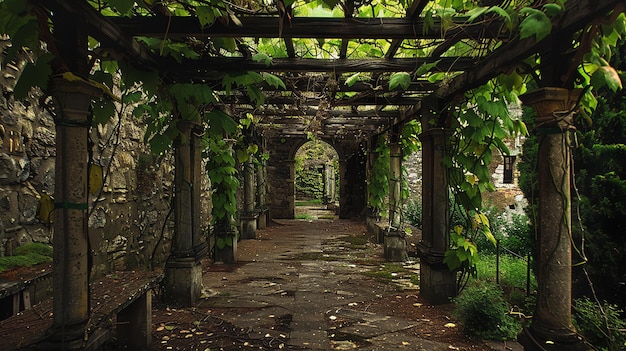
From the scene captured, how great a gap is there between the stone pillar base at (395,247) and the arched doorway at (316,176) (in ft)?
39.6

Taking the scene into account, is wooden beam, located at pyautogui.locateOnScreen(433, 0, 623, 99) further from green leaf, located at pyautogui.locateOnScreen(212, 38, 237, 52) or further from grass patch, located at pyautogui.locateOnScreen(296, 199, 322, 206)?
grass patch, located at pyautogui.locateOnScreen(296, 199, 322, 206)

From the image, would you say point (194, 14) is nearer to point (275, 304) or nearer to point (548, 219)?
point (548, 219)

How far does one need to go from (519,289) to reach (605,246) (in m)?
1.50

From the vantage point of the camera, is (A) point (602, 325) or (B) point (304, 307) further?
(B) point (304, 307)

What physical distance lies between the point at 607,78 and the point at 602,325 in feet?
7.62

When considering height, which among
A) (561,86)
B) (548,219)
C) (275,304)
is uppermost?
(561,86)

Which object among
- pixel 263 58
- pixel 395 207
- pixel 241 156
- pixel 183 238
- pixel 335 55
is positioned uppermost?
pixel 335 55

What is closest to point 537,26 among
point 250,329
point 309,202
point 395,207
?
point 250,329

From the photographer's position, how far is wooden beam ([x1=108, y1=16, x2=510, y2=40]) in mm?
2658

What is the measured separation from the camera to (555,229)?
8.18ft

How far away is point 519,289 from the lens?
5074mm

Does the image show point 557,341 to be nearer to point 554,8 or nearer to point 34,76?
point 554,8

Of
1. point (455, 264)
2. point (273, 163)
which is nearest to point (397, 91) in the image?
point (455, 264)

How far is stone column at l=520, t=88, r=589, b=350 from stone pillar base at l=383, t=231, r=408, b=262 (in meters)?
4.59
